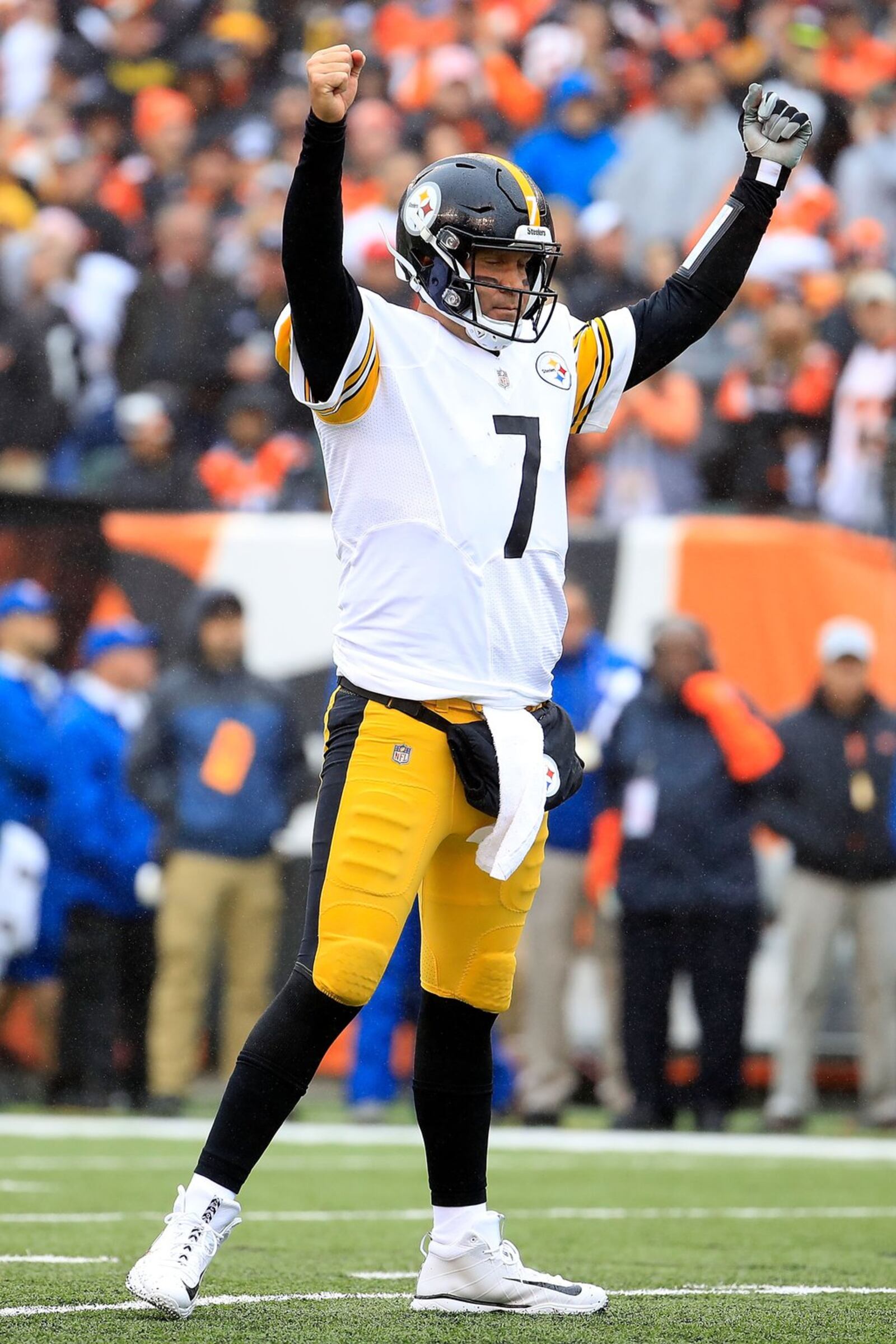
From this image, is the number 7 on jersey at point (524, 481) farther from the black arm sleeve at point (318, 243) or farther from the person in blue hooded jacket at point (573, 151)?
the person in blue hooded jacket at point (573, 151)

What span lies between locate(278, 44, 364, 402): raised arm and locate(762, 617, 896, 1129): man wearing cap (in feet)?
18.3

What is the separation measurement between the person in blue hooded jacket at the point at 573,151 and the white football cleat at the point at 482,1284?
9393mm

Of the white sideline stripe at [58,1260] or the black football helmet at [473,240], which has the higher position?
the black football helmet at [473,240]

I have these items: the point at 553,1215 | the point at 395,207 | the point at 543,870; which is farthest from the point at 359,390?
the point at 395,207

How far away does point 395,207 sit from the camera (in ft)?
40.9

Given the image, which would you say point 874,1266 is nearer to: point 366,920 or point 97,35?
point 366,920

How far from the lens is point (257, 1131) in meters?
3.66

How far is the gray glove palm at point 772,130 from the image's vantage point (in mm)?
4293

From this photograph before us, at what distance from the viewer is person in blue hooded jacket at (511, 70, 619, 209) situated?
12.7 m

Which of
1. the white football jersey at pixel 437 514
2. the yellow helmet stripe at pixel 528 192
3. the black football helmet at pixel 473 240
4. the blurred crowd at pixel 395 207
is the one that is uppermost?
the blurred crowd at pixel 395 207

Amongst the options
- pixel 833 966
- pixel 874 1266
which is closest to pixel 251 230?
pixel 833 966

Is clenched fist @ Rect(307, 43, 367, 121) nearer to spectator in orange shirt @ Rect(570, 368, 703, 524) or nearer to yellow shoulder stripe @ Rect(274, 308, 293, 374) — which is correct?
yellow shoulder stripe @ Rect(274, 308, 293, 374)

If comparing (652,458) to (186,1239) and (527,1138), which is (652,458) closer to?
(527,1138)

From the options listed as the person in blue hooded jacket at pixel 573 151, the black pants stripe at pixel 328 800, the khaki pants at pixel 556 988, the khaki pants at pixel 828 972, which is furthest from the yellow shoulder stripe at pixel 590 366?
the person in blue hooded jacket at pixel 573 151
